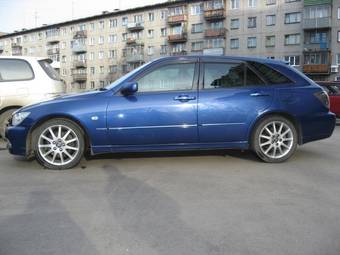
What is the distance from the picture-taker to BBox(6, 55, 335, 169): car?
566cm

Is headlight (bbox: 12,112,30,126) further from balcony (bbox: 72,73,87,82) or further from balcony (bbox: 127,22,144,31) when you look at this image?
balcony (bbox: 72,73,87,82)

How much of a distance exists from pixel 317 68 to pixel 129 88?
159 ft

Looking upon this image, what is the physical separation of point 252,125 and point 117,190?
228cm

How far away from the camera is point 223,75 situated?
6004 mm

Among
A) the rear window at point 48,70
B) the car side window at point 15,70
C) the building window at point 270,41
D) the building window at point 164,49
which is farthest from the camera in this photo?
the building window at point 164,49

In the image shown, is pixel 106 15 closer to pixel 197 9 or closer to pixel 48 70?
pixel 197 9

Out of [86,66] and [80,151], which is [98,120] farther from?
[86,66]

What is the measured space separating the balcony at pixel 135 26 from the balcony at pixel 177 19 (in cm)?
638

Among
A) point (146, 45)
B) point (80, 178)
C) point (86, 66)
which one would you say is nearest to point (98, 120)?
point (80, 178)

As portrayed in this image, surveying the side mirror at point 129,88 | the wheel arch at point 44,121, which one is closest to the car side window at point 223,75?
the side mirror at point 129,88

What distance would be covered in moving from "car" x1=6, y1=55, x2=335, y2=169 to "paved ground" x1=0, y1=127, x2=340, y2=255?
31 centimetres

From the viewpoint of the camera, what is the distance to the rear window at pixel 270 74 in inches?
241

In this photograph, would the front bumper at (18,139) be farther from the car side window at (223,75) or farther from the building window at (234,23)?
the building window at (234,23)

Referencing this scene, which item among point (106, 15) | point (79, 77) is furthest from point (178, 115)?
point (79, 77)
